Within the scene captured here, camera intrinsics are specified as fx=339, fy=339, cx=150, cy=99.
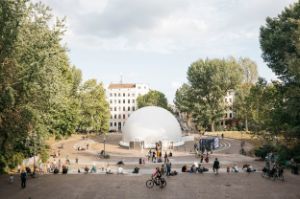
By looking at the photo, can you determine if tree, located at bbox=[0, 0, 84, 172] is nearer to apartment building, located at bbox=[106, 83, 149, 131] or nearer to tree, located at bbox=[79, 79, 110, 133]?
tree, located at bbox=[79, 79, 110, 133]

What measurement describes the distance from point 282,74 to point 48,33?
2528 cm

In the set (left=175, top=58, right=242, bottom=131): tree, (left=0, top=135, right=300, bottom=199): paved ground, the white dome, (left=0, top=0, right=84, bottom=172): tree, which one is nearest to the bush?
(left=0, top=135, right=300, bottom=199): paved ground

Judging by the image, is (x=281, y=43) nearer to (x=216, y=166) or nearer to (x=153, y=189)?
(x=216, y=166)

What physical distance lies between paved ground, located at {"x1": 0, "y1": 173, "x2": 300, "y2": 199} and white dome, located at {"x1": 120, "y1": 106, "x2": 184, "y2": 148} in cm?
2873

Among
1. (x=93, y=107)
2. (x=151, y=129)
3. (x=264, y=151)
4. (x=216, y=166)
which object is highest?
(x=93, y=107)

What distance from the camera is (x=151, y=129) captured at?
58.6 meters

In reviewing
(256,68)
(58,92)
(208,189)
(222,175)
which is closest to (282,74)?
(222,175)

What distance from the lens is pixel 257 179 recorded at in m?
26.8

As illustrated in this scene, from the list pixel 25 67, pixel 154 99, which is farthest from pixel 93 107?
pixel 25 67

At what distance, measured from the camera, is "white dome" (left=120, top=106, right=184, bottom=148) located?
190 ft

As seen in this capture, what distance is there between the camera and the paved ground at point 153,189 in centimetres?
2139

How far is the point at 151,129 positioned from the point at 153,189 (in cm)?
3542

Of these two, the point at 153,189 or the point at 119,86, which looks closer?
the point at 153,189

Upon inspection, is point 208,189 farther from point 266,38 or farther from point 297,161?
point 266,38
